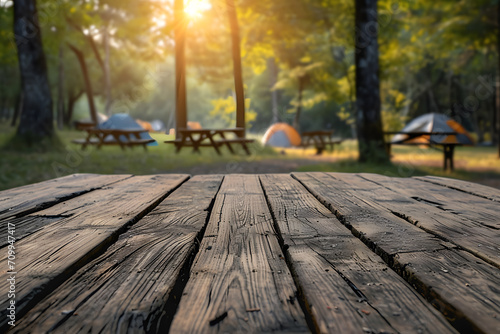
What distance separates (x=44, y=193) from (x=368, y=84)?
7.64 m

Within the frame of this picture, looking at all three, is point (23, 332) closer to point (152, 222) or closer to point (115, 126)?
point (152, 222)

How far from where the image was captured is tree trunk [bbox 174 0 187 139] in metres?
2.57

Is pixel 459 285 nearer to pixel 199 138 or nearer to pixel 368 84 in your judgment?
pixel 199 138

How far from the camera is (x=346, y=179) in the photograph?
2.59 meters

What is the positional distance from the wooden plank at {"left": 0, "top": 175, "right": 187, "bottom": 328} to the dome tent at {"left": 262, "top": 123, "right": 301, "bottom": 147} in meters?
17.9

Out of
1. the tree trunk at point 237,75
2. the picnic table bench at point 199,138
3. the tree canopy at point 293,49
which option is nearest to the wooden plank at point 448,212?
the tree trunk at point 237,75

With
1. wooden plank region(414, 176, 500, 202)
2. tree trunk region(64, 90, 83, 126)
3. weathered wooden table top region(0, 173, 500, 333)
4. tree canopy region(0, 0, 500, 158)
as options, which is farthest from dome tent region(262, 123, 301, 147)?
tree trunk region(64, 90, 83, 126)

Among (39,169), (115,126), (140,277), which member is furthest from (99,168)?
(140,277)

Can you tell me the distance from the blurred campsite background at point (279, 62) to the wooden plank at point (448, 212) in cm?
159

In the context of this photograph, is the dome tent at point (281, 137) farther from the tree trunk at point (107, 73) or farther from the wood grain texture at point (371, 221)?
the wood grain texture at point (371, 221)

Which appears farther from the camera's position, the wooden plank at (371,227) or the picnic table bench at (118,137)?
the picnic table bench at (118,137)

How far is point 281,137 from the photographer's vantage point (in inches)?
786

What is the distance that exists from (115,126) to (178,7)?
9.51m

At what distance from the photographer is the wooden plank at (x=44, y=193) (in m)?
1.67
